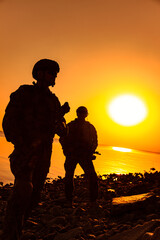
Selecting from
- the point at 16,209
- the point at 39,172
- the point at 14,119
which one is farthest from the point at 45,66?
the point at 16,209

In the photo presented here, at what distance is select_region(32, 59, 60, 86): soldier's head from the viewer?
3.64 meters

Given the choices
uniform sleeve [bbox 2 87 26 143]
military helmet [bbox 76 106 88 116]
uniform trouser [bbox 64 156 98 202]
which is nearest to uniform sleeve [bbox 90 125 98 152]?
uniform trouser [bbox 64 156 98 202]

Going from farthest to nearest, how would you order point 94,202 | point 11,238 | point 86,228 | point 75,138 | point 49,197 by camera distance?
point 49,197
point 75,138
point 94,202
point 86,228
point 11,238

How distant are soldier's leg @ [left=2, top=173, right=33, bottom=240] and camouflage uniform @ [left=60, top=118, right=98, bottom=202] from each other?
3480 millimetres

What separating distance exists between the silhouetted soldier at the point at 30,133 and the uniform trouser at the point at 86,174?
2.85 meters

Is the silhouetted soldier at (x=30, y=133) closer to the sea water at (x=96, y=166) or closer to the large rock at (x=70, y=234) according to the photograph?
the large rock at (x=70, y=234)

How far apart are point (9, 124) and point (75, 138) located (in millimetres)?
3699

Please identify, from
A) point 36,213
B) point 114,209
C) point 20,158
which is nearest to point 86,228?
point 114,209

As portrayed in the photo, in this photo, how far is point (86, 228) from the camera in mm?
4336

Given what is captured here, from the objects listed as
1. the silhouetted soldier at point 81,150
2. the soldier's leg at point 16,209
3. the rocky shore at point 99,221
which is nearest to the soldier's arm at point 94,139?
the silhouetted soldier at point 81,150

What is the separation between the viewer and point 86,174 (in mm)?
6422

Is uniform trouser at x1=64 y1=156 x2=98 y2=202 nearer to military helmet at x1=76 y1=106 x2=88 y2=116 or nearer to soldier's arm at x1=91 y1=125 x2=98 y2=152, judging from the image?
soldier's arm at x1=91 y1=125 x2=98 y2=152

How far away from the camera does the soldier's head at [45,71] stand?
364 cm

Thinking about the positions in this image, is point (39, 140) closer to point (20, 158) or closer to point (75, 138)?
point (20, 158)
